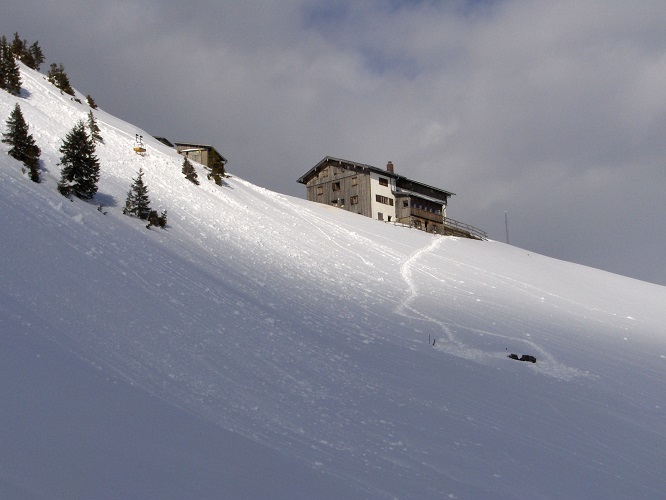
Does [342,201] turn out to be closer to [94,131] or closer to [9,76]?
[94,131]

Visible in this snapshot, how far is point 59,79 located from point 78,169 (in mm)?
20656

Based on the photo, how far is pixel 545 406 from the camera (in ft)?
43.1

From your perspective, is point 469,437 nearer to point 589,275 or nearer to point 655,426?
point 655,426

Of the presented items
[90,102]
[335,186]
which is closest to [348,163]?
[335,186]

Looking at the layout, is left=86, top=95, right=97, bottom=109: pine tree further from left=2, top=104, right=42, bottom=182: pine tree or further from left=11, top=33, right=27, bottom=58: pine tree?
left=2, top=104, right=42, bottom=182: pine tree

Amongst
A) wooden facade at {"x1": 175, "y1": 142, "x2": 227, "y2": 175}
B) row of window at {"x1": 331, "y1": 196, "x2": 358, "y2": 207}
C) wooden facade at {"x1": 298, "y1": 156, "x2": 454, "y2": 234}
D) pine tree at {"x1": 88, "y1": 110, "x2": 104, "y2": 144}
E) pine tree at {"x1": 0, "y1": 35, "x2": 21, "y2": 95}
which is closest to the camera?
pine tree at {"x1": 0, "y1": 35, "x2": 21, "y2": 95}

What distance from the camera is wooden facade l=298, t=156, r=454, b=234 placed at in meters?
57.8

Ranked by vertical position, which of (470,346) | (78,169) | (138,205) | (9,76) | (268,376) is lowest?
(268,376)

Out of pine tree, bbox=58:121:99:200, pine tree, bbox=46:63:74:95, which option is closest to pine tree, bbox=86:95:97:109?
pine tree, bbox=46:63:74:95

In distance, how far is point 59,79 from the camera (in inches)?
1442

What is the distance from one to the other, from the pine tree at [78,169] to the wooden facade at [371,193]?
126 feet

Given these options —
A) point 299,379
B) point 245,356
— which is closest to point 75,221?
point 245,356

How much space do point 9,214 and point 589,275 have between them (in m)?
37.9

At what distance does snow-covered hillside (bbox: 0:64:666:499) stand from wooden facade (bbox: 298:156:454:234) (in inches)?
1276
